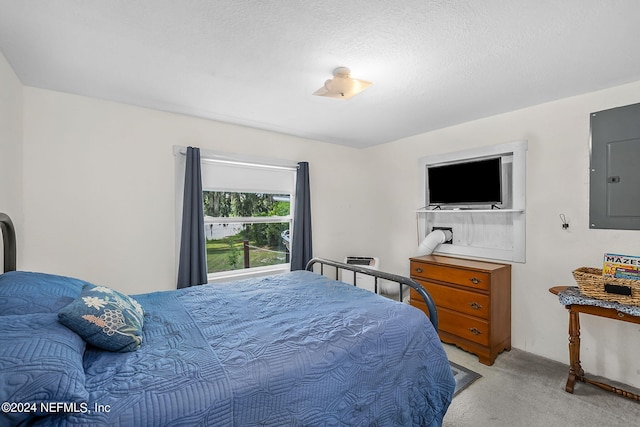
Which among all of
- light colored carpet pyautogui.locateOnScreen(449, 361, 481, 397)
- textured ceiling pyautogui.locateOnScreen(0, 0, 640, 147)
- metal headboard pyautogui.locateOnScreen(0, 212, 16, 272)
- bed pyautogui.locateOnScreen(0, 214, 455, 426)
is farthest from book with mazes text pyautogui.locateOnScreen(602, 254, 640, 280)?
metal headboard pyautogui.locateOnScreen(0, 212, 16, 272)

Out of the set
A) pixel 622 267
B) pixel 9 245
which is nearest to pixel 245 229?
pixel 9 245

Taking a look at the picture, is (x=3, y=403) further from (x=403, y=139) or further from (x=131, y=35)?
(x=403, y=139)

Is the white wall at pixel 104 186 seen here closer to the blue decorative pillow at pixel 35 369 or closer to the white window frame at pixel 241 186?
the white window frame at pixel 241 186

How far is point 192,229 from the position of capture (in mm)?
2918

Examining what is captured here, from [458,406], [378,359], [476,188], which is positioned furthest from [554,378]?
[378,359]

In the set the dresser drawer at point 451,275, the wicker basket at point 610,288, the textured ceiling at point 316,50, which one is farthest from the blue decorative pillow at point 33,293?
the wicker basket at point 610,288

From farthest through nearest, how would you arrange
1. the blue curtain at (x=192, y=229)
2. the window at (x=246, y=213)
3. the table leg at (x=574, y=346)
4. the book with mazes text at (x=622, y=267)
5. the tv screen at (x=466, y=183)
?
1. the window at (x=246, y=213)
2. the tv screen at (x=466, y=183)
3. the blue curtain at (x=192, y=229)
4. the table leg at (x=574, y=346)
5. the book with mazes text at (x=622, y=267)

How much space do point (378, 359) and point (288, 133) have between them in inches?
115

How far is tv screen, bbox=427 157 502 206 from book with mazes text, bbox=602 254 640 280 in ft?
3.27

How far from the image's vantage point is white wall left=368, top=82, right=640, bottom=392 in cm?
235

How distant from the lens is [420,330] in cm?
164

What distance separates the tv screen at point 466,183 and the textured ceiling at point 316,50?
2.07ft

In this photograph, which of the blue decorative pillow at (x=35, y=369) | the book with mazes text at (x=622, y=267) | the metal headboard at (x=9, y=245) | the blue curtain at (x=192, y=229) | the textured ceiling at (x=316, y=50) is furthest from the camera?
the blue curtain at (x=192, y=229)

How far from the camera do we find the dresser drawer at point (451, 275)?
268 centimetres
